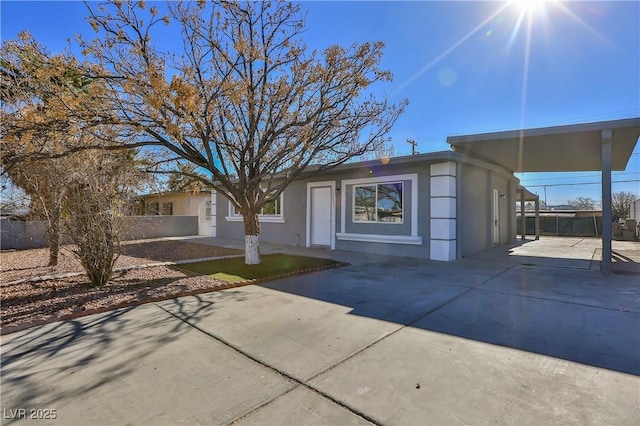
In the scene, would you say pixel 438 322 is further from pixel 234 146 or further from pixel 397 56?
pixel 397 56

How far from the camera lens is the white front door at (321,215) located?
12109 mm

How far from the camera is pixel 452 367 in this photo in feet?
9.62

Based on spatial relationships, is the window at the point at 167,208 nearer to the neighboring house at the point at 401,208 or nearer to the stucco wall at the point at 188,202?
the stucco wall at the point at 188,202

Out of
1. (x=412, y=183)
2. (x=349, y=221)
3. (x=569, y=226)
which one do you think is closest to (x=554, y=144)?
(x=412, y=183)

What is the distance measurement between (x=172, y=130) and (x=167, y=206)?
19.8m

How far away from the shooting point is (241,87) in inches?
259

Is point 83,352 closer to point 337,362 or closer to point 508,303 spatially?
point 337,362

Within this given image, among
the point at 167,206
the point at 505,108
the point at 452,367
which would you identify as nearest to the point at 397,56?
the point at 505,108

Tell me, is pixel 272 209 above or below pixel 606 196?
below

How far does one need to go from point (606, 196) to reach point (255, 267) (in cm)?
832

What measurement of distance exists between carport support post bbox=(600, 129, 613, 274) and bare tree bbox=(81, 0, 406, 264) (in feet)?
15.1

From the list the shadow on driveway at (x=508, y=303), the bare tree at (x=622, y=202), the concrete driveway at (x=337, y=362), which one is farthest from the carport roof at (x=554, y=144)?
the bare tree at (x=622, y=202)

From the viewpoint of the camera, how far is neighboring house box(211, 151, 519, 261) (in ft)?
30.3

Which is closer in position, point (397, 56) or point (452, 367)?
point (452, 367)
